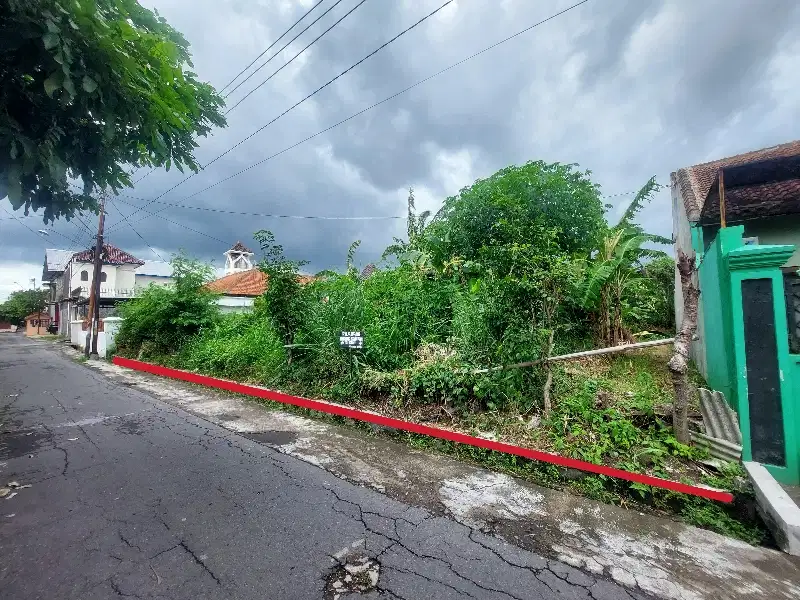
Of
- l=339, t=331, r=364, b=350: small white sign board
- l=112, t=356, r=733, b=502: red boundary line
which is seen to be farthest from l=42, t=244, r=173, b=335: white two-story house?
l=339, t=331, r=364, b=350: small white sign board

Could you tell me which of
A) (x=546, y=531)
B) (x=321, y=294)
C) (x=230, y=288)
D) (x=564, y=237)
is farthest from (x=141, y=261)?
(x=546, y=531)

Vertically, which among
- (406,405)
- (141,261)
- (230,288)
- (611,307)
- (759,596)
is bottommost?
(759,596)

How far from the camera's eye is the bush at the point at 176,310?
11.7 meters

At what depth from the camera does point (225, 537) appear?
102 inches

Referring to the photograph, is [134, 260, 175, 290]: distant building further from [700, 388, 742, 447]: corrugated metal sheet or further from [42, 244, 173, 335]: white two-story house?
[700, 388, 742, 447]: corrugated metal sheet

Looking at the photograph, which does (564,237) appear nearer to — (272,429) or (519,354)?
(519,354)

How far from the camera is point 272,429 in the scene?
205 inches

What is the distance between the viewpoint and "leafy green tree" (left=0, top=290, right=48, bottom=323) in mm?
49812

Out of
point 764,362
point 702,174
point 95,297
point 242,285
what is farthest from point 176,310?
point 702,174

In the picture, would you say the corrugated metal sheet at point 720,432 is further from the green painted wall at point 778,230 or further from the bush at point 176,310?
the bush at point 176,310

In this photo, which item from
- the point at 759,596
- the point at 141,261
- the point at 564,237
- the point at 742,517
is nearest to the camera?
the point at 759,596

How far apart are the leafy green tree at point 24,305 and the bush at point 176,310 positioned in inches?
2051

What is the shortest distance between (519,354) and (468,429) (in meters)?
1.12

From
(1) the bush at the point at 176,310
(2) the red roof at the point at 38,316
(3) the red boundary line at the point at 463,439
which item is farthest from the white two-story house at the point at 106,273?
(3) the red boundary line at the point at 463,439
